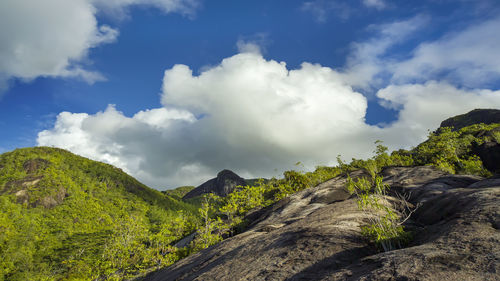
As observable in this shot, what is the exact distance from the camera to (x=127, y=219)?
152ft

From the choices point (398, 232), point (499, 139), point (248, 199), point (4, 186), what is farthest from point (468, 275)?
point (4, 186)

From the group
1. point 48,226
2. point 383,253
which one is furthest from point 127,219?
point 48,226

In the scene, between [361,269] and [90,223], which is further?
[90,223]

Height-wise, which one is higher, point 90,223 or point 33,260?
point 90,223

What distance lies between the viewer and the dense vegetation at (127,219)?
30250 millimetres

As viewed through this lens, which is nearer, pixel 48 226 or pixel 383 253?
pixel 383 253

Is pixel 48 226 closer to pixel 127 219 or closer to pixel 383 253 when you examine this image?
pixel 127 219

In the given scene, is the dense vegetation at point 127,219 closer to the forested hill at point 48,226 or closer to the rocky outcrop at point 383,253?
the forested hill at point 48,226

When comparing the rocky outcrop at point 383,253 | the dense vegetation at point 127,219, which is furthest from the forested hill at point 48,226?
the rocky outcrop at point 383,253

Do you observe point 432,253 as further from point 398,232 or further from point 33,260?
point 33,260

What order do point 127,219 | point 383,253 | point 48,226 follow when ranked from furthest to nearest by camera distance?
point 48,226 → point 127,219 → point 383,253

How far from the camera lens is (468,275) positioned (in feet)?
16.0

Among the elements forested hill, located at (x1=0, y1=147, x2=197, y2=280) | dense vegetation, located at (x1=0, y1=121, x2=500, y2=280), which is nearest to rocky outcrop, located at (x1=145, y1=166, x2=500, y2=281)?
dense vegetation, located at (x1=0, y1=121, x2=500, y2=280)

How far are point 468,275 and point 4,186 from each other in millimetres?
247357
